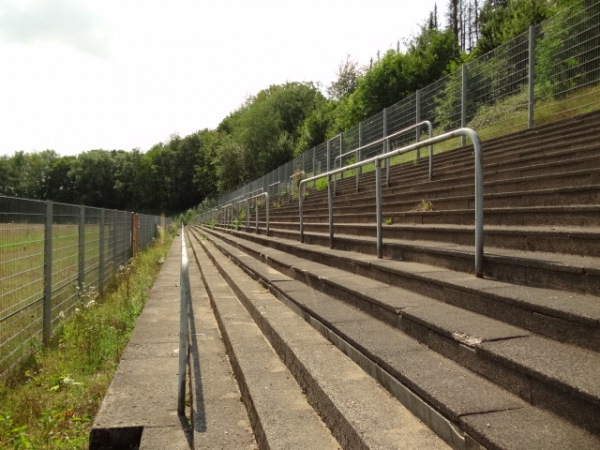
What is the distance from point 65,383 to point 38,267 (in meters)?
1.93

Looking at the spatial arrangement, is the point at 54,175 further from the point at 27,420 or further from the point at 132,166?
the point at 27,420

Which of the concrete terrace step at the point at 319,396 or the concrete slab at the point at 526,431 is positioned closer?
the concrete slab at the point at 526,431

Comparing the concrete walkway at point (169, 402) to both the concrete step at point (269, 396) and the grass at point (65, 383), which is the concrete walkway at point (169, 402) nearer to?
the concrete step at point (269, 396)

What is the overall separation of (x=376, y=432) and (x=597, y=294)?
1.26 m

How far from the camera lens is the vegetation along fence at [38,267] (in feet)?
13.8

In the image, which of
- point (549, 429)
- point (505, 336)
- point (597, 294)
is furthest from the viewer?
point (597, 294)

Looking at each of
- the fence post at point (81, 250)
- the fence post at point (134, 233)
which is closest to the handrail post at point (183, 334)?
the fence post at point (81, 250)

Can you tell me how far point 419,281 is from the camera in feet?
10.3

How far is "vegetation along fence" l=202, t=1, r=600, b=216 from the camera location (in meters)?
7.09

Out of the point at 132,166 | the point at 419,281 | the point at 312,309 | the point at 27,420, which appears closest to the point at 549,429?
the point at 419,281

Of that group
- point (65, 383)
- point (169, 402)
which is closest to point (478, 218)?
point (169, 402)

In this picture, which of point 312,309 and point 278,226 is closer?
point 312,309

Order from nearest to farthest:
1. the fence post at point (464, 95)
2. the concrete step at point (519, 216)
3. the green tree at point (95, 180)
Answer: the concrete step at point (519, 216)
the fence post at point (464, 95)
the green tree at point (95, 180)

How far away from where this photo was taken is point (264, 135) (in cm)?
5284
